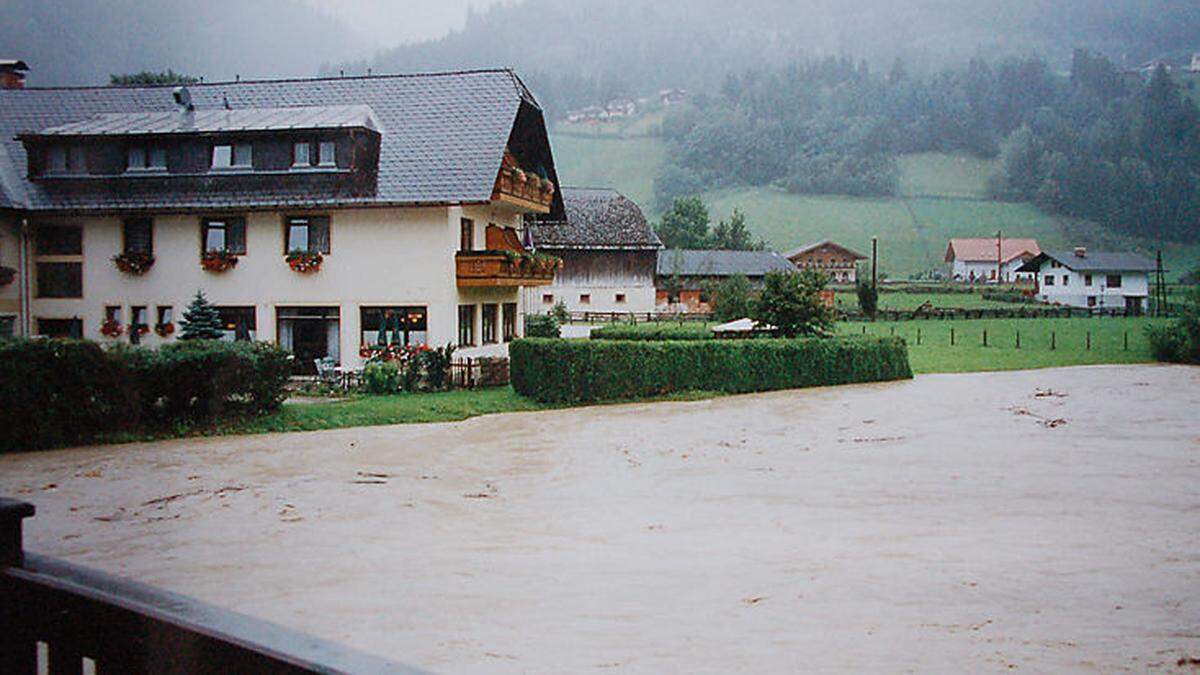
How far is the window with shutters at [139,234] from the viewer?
23562 mm

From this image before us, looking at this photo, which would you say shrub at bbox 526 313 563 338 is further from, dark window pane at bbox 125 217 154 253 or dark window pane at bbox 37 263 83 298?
dark window pane at bbox 37 263 83 298

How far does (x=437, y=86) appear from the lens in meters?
25.8

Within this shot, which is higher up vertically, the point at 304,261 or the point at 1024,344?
the point at 304,261

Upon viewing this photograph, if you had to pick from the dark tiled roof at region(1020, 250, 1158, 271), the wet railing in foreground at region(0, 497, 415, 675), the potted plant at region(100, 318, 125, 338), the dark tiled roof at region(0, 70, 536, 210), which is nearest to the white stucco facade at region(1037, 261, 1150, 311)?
the dark tiled roof at region(1020, 250, 1158, 271)

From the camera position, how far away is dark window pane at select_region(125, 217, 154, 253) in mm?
23562

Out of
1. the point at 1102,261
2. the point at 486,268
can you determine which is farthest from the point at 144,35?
the point at 1102,261

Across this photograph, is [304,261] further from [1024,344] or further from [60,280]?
[1024,344]

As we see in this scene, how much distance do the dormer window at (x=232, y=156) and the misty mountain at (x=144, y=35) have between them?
14653 millimetres

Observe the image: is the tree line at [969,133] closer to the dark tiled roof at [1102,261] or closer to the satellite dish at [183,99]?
the dark tiled roof at [1102,261]

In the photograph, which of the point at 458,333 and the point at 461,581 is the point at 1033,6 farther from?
the point at 461,581

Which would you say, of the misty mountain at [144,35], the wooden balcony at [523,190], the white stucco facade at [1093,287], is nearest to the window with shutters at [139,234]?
the wooden balcony at [523,190]

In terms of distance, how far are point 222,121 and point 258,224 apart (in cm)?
285

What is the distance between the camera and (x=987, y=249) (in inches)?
2143

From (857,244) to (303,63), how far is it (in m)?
60.6
